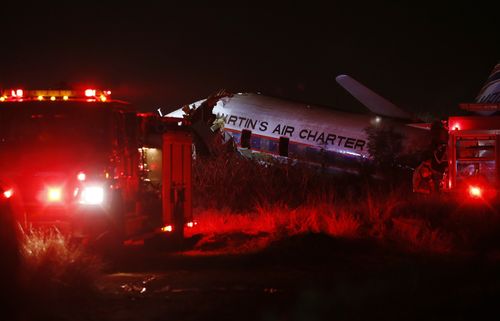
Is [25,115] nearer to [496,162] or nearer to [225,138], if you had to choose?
[496,162]

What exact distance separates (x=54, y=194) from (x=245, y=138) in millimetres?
16539

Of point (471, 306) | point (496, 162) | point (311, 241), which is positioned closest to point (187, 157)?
point (311, 241)

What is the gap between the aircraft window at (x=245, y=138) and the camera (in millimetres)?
26969

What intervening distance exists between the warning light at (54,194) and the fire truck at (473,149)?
457 inches

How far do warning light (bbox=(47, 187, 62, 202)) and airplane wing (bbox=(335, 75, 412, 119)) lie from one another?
56.2 ft

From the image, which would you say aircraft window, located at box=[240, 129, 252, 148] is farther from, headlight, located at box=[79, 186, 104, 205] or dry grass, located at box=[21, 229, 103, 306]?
dry grass, located at box=[21, 229, 103, 306]

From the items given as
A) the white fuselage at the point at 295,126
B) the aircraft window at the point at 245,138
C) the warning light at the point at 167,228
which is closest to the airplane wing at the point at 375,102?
the white fuselage at the point at 295,126

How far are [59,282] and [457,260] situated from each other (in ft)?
21.2

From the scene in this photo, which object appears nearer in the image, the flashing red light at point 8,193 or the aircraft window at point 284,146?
the flashing red light at point 8,193

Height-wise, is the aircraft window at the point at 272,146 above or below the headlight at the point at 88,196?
above

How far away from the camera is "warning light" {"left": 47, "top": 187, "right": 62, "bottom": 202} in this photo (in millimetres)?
10750

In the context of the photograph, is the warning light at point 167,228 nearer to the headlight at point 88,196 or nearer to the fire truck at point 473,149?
the headlight at point 88,196

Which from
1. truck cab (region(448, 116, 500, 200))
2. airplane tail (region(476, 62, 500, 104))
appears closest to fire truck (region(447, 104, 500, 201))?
truck cab (region(448, 116, 500, 200))

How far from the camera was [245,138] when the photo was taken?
2705 cm
